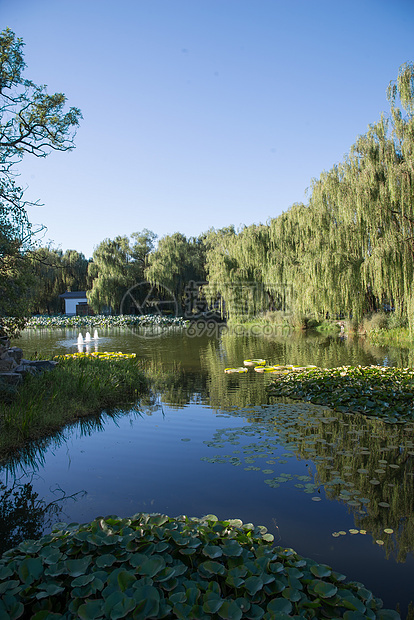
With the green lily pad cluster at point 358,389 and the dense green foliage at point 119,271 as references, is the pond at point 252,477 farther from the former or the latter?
the dense green foliage at point 119,271

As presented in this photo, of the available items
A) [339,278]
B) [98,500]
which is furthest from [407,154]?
[98,500]

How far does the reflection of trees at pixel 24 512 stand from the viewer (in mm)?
3146

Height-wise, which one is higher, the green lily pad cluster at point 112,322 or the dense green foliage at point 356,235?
the dense green foliage at point 356,235

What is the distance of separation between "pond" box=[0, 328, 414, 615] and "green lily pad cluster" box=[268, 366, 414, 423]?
0.37 meters

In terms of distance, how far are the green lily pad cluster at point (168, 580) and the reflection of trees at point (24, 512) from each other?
58 cm

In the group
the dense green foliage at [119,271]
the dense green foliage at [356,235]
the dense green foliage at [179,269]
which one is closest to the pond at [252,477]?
the dense green foliage at [356,235]

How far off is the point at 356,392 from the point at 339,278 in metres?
8.81

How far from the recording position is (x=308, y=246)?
1708cm

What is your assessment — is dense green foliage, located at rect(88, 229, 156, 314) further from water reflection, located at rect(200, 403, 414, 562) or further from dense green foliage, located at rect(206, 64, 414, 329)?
water reflection, located at rect(200, 403, 414, 562)

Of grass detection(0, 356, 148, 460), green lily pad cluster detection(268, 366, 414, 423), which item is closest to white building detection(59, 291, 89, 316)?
grass detection(0, 356, 148, 460)

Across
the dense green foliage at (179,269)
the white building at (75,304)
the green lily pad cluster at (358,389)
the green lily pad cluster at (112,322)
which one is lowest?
the green lily pad cluster at (358,389)

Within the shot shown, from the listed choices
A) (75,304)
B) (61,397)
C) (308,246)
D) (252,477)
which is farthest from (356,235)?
(75,304)

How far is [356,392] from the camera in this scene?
6.86 m

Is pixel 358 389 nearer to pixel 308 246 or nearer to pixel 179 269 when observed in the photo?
pixel 308 246
